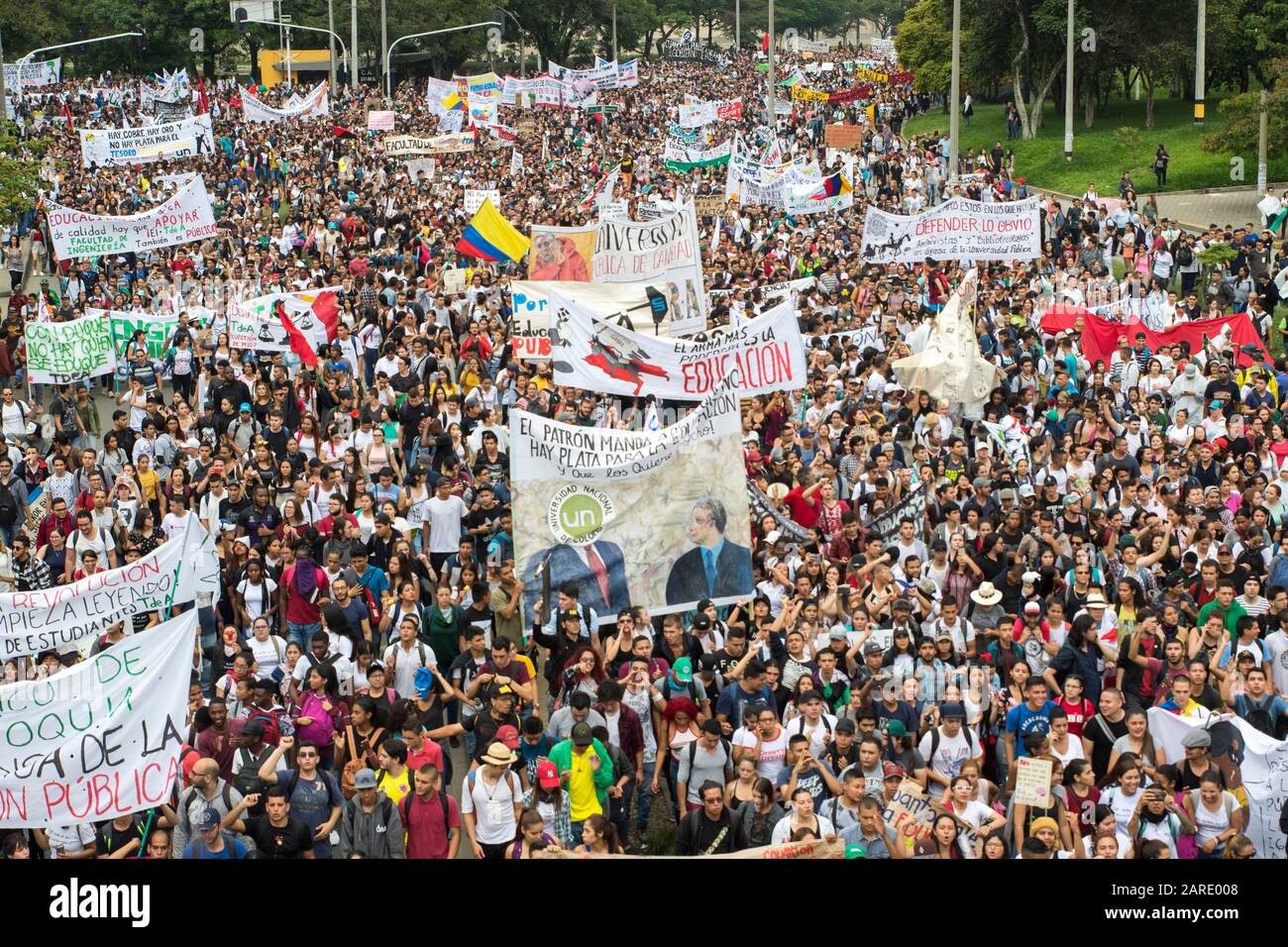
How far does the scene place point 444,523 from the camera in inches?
532

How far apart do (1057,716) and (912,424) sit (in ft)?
24.9

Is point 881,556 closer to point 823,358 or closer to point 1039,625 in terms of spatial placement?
point 1039,625

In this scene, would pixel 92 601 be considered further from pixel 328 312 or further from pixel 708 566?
pixel 328 312

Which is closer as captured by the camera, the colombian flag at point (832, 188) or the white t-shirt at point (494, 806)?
the white t-shirt at point (494, 806)

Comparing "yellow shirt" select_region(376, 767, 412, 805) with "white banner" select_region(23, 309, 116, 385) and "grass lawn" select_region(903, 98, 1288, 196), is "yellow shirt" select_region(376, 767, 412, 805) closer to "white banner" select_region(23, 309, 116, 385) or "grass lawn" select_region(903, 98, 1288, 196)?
"white banner" select_region(23, 309, 116, 385)

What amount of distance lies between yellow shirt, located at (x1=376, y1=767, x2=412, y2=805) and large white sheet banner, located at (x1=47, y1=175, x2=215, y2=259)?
16.4m

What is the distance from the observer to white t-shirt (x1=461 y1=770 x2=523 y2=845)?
9.22m

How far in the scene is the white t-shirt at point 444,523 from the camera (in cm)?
1351

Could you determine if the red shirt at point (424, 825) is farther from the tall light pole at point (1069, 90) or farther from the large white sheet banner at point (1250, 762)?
the tall light pole at point (1069, 90)

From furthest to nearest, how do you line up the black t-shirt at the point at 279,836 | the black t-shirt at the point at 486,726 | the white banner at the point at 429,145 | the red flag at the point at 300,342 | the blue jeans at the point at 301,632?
the white banner at the point at 429,145 → the red flag at the point at 300,342 → the blue jeans at the point at 301,632 → the black t-shirt at the point at 486,726 → the black t-shirt at the point at 279,836

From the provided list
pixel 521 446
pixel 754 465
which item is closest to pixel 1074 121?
pixel 754 465

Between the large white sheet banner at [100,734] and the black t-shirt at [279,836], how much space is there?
0.44 meters

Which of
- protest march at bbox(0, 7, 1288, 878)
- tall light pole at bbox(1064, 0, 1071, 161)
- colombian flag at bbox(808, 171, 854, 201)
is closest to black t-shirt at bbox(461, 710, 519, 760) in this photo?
protest march at bbox(0, 7, 1288, 878)

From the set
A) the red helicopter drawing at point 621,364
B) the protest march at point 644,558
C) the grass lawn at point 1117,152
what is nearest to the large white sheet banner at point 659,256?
the protest march at point 644,558
